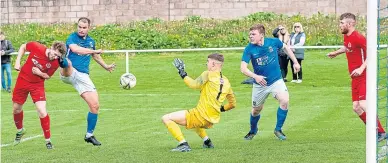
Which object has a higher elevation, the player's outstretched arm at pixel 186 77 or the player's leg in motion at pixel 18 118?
the player's outstretched arm at pixel 186 77

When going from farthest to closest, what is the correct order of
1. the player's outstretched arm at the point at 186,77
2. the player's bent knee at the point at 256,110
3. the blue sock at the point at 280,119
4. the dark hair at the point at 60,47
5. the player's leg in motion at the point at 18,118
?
the player's bent knee at the point at 256,110 < the blue sock at the point at 280,119 < the player's leg in motion at the point at 18,118 < the dark hair at the point at 60,47 < the player's outstretched arm at the point at 186,77

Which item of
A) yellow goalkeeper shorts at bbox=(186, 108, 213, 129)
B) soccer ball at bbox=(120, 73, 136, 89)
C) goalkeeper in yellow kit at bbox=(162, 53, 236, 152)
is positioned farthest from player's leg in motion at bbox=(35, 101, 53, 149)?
soccer ball at bbox=(120, 73, 136, 89)

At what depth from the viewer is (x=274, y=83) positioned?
14.5m

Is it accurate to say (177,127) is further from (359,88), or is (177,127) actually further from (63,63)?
(359,88)

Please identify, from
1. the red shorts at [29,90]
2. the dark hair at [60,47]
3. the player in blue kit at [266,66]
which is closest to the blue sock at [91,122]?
the red shorts at [29,90]

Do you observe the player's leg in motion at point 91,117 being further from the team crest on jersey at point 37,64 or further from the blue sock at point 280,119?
the blue sock at point 280,119

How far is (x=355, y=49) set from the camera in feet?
43.9

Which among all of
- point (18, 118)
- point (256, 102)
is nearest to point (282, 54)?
point (256, 102)

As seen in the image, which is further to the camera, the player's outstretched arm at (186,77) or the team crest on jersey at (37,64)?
the team crest on jersey at (37,64)

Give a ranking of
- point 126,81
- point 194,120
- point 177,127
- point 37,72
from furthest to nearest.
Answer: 1. point 126,81
2. point 37,72
3. point 177,127
4. point 194,120

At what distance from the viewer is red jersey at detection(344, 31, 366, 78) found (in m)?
13.3

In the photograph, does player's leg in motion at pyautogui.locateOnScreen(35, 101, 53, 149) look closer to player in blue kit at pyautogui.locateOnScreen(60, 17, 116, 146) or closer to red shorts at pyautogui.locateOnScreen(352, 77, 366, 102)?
player in blue kit at pyautogui.locateOnScreen(60, 17, 116, 146)

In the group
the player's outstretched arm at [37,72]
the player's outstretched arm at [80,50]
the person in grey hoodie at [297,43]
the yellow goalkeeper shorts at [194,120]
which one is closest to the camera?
the yellow goalkeeper shorts at [194,120]

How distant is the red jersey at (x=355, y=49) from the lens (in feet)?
43.6
